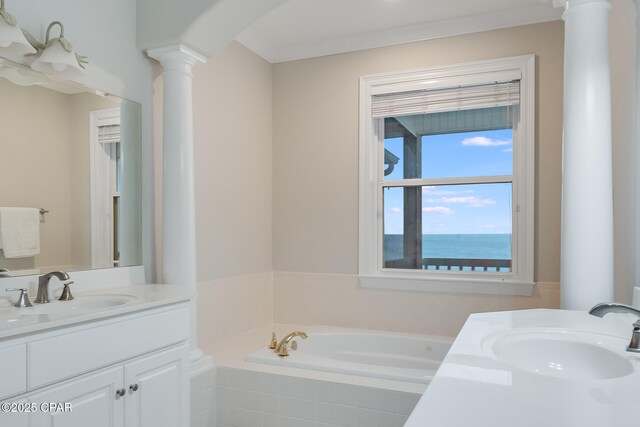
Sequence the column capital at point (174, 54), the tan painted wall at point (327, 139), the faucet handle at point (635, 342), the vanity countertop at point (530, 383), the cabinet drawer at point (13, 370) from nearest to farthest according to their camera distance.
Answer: the vanity countertop at point (530, 383)
the faucet handle at point (635, 342)
the cabinet drawer at point (13, 370)
the column capital at point (174, 54)
the tan painted wall at point (327, 139)

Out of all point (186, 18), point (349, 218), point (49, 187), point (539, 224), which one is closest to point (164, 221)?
point (49, 187)

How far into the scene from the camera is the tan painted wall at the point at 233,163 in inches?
125

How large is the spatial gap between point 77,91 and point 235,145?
138cm

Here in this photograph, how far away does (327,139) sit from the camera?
12.6 feet

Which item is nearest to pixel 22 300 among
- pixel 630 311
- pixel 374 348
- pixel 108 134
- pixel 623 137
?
pixel 108 134

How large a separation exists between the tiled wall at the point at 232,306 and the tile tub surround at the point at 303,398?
1.09 feet

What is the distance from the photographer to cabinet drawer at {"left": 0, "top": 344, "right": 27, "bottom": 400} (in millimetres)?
1375

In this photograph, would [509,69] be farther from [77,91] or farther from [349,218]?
[77,91]

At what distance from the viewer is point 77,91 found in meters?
2.26

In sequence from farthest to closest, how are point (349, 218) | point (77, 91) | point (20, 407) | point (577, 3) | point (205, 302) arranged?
point (349, 218), point (205, 302), point (77, 91), point (577, 3), point (20, 407)

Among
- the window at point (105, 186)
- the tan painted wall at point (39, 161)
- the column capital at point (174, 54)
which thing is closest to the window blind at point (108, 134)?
the window at point (105, 186)

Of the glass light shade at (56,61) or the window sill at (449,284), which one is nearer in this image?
the glass light shade at (56,61)

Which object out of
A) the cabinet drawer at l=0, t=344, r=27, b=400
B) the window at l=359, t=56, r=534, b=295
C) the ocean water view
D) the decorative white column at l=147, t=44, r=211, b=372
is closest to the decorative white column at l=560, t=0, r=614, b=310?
the window at l=359, t=56, r=534, b=295

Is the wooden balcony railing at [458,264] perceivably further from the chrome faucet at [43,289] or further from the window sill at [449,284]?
the chrome faucet at [43,289]
